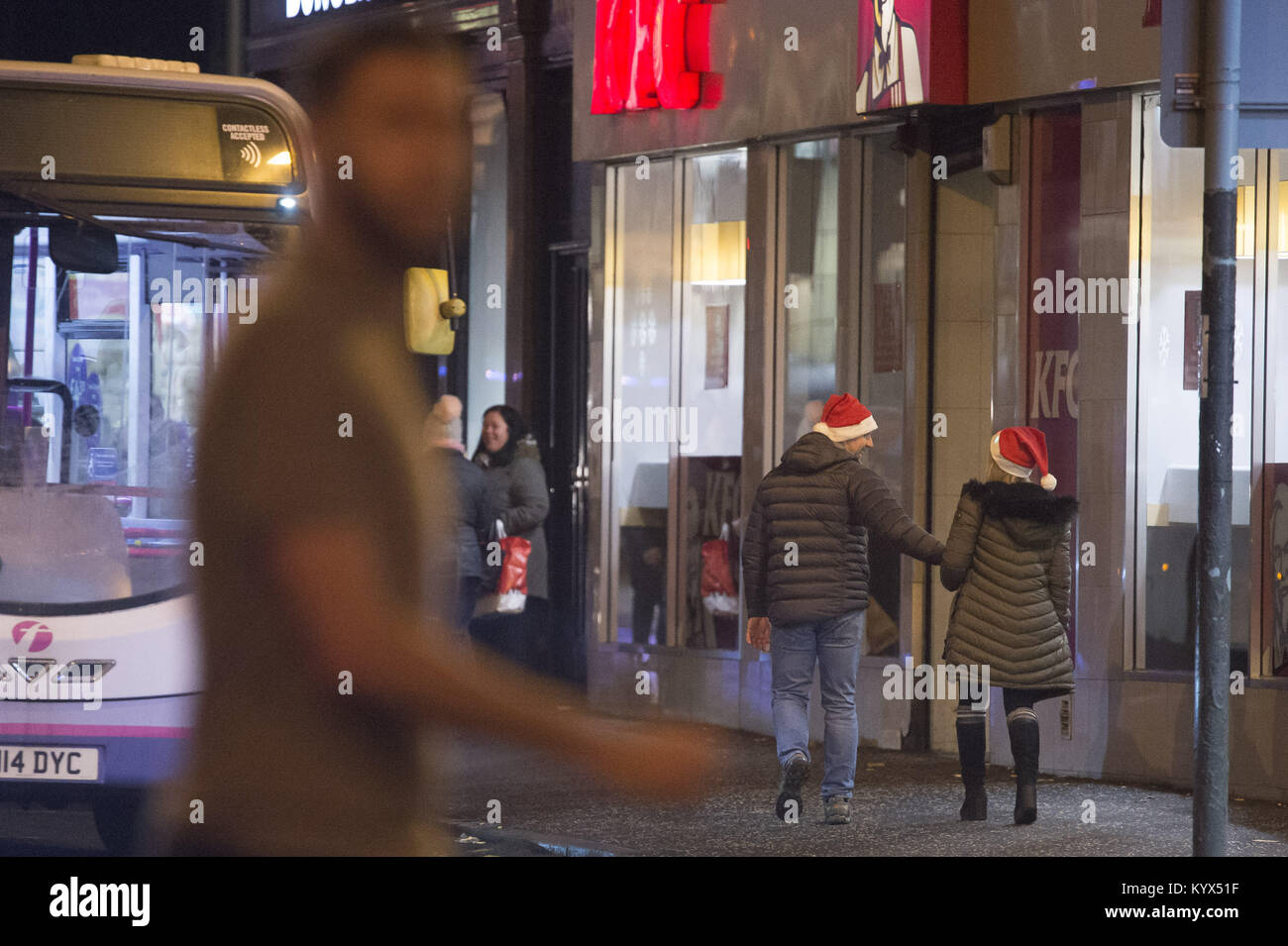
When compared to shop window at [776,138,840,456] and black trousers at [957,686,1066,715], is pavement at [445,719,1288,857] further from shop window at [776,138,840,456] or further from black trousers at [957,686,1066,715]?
shop window at [776,138,840,456]

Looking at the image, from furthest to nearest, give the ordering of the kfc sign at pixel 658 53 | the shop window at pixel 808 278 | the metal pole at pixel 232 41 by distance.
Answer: the metal pole at pixel 232 41
the kfc sign at pixel 658 53
the shop window at pixel 808 278

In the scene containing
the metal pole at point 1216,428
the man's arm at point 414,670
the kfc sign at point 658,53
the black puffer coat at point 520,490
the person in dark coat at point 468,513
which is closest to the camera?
the man's arm at point 414,670

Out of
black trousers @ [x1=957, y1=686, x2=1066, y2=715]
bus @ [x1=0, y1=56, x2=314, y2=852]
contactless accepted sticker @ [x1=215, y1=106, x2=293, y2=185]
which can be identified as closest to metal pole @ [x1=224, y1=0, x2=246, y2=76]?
bus @ [x1=0, y1=56, x2=314, y2=852]

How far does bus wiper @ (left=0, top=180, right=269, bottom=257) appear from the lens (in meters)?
7.41

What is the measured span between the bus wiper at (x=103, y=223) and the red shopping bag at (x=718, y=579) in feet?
18.2

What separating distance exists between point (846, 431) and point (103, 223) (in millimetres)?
3484

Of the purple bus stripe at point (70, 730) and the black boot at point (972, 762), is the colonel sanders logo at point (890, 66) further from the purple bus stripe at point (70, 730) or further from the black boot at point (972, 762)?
the purple bus stripe at point (70, 730)

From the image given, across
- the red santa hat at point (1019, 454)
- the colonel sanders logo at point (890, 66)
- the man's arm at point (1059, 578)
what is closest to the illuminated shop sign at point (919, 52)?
the colonel sanders logo at point (890, 66)

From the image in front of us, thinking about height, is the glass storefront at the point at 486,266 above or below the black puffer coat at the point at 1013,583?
above

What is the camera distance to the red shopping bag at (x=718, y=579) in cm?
1224

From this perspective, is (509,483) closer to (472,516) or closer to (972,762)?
(472,516)

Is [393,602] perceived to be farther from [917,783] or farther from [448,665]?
[917,783]
